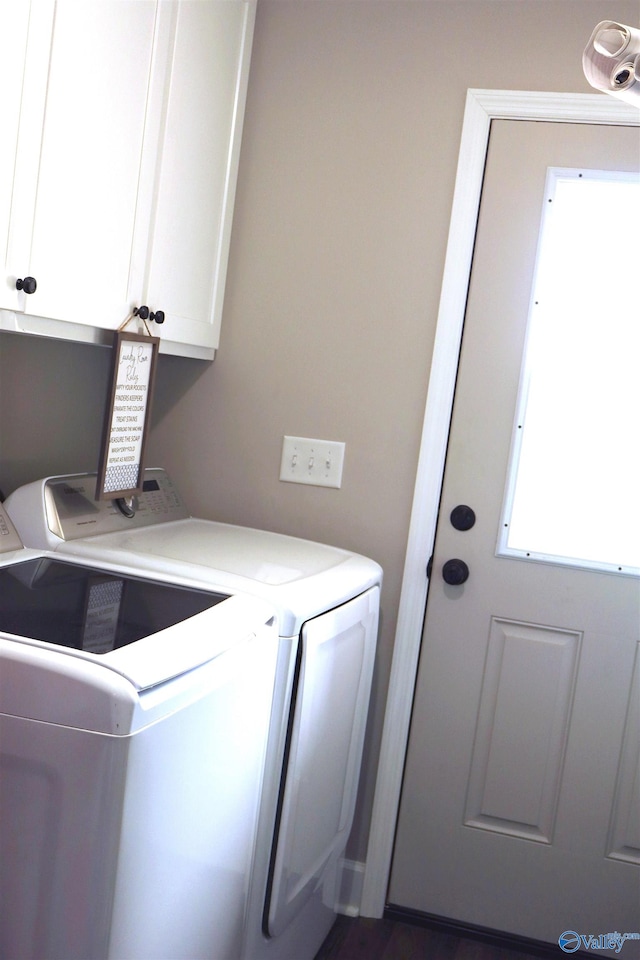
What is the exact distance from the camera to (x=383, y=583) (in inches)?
89.0

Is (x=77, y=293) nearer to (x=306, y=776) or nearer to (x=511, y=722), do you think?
(x=306, y=776)

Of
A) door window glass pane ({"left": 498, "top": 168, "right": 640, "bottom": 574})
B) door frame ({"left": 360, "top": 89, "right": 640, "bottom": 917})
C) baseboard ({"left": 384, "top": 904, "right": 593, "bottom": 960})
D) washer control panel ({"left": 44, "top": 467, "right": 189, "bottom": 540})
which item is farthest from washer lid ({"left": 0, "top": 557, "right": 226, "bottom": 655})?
baseboard ({"left": 384, "top": 904, "right": 593, "bottom": 960})

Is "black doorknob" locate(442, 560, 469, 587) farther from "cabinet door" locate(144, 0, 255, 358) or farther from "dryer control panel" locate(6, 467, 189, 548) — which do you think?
"cabinet door" locate(144, 0, 255, 358)

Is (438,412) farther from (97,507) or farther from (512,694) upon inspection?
(97,507)

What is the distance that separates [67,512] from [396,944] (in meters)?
1.34

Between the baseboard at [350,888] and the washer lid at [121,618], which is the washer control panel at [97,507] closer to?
the washer lid at [121,618]

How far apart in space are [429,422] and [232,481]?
556 millimetres

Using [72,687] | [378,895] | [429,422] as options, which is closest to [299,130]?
[429,422]

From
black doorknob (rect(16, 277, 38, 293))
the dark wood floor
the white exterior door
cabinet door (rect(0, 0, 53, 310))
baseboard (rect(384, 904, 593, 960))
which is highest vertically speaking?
cabinet door (rect(0, 0, 53, 310))

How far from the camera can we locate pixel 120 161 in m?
1.71

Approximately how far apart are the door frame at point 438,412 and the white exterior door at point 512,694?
0.03m

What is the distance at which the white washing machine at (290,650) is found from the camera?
1642mm

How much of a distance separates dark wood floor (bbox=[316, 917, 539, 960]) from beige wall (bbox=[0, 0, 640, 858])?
20cm

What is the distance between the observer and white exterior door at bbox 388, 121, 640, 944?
2.13m
